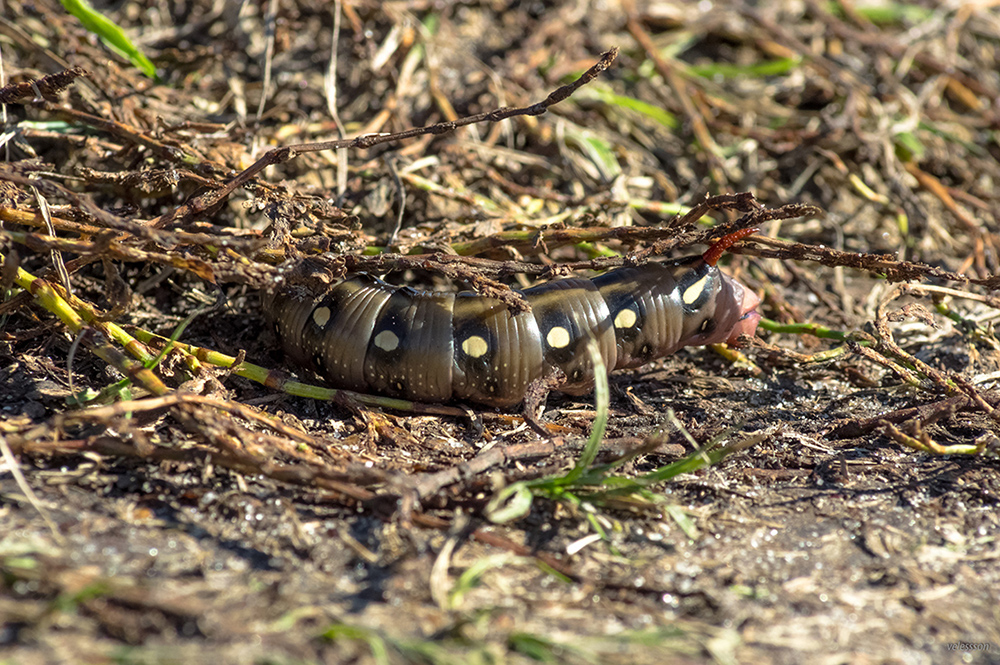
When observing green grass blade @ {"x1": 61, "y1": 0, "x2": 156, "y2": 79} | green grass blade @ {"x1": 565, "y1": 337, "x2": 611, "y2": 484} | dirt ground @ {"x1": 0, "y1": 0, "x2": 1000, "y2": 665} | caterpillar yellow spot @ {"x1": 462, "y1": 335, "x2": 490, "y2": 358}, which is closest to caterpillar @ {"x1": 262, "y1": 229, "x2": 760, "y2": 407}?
caterpillar yellow spot @ {"x1": 462, "y1": 335, "x2": 490, "y2": 358}

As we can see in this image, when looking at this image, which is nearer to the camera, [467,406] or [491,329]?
[491,329]

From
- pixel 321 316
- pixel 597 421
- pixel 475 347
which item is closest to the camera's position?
pixel 597 421

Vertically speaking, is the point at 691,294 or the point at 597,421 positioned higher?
the point at 691,294

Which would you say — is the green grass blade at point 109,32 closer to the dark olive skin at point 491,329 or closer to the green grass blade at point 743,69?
the dark olive skin at point 491,329

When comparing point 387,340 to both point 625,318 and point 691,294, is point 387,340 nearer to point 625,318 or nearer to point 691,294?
point 625,318

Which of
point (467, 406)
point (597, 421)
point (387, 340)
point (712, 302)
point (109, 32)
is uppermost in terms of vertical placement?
point (109, 32)

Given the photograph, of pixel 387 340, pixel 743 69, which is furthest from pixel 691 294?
pixel 743 69

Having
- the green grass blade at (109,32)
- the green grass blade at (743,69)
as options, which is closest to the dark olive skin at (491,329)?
the green grass blade at (109,32)
